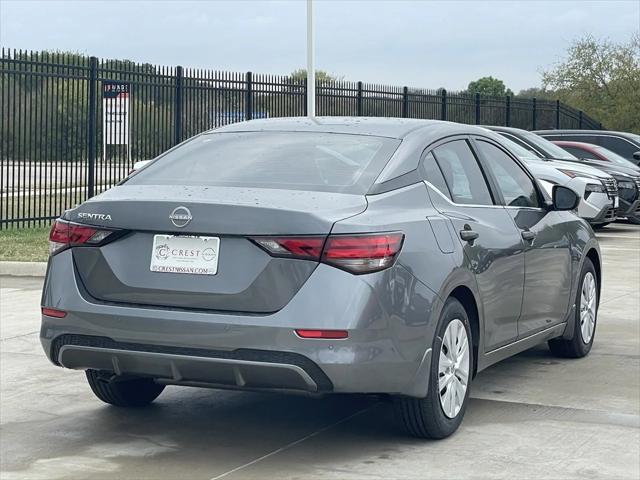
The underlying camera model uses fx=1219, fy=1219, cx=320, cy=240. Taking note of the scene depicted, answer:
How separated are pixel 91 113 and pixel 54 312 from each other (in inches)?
510

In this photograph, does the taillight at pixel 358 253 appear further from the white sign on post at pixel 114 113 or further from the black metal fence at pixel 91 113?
the white sign on post at pixel 114 113

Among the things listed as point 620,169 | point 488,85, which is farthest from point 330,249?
point 488,85

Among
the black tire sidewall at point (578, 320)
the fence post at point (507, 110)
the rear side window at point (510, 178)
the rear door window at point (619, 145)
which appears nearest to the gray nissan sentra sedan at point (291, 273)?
the rear side window at point (510, 178)

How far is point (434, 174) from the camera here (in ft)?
21.0

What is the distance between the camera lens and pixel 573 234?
8.02 m

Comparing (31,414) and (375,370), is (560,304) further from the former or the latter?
(31,414)

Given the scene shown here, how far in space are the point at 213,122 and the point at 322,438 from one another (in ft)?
50.7

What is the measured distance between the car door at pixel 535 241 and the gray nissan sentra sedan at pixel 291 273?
49 centimetres

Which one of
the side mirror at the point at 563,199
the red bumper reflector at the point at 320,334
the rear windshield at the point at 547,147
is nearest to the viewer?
the red bumper reflector at the point at 320,334

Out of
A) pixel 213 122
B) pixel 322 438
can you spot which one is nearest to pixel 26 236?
pixel 213 122

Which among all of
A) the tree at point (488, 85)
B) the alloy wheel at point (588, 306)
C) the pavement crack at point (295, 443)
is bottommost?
the pavement crack at point (295, 443)

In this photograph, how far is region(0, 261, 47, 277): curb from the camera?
510 inches

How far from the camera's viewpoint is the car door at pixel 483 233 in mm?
6352

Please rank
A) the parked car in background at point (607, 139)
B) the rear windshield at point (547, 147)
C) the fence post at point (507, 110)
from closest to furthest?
the rear windshield at point (547, 147)
the parked car in background at point (607, 139)
the fence post at point (507, 110)
